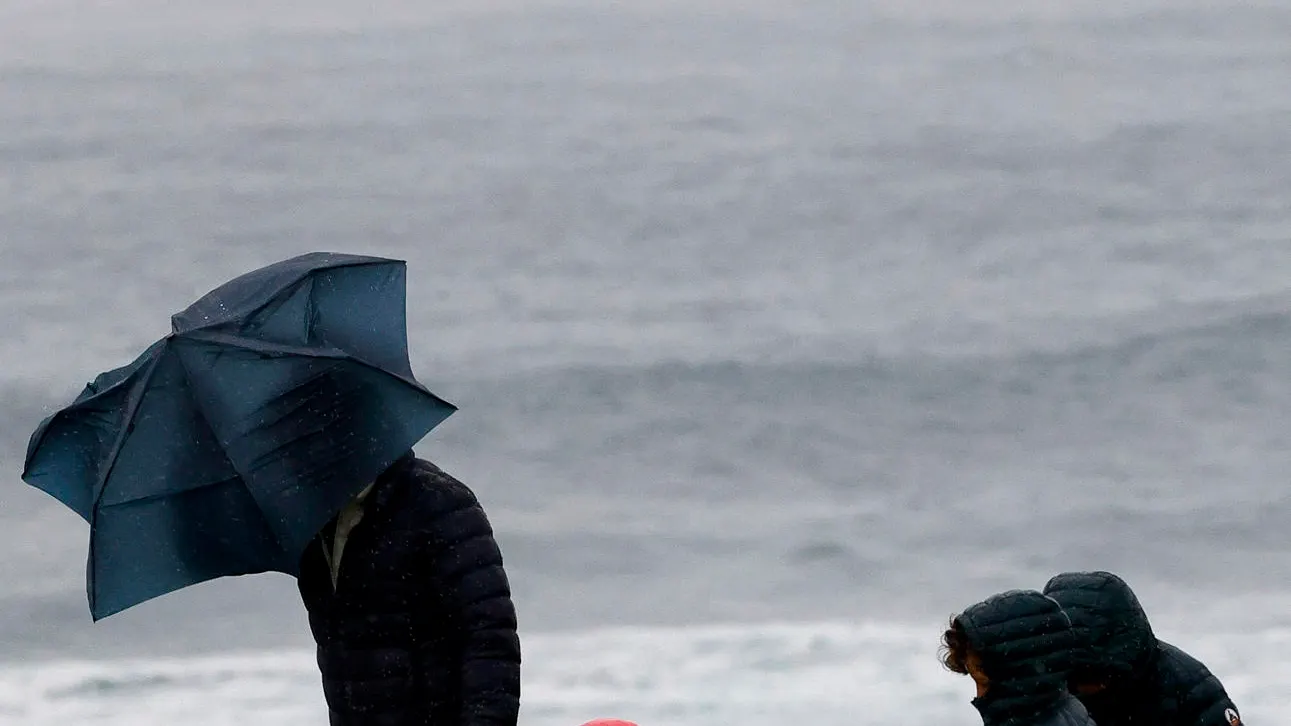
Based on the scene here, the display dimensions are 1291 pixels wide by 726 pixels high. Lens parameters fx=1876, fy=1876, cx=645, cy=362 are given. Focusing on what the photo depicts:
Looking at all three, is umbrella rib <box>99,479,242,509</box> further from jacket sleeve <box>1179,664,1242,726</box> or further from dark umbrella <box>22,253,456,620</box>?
jacket sleeve <box>1179,664,1242,726</box>

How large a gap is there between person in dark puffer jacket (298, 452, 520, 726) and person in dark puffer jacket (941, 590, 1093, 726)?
0.61m

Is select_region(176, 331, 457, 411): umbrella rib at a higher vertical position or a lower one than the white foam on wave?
lower

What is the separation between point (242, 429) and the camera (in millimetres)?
2420

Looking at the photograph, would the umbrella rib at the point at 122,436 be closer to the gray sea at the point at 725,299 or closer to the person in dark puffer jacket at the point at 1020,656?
the person in dark puffer jacket at the point at 1020,656

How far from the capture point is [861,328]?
830cm

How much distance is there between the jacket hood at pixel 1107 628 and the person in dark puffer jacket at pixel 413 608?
2.56 feet

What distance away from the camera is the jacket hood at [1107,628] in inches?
102

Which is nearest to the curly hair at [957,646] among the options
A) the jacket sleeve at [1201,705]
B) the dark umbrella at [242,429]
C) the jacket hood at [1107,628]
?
the jacket hood at [1107,628]

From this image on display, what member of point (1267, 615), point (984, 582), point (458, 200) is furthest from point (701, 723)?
point (458, 200)

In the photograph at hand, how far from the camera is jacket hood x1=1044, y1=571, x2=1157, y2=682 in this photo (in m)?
2.60

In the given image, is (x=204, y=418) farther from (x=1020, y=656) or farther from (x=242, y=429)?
(x=1020, y=656)

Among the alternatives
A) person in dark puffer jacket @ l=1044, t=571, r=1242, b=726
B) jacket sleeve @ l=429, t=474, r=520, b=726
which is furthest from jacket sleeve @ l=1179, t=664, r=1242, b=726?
jacket sleeve @ l=429, t=474, r=520, b=726

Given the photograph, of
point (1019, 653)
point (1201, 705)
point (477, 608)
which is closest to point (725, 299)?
point (1201, 705)

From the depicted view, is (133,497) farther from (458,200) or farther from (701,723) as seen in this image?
(458,200)
